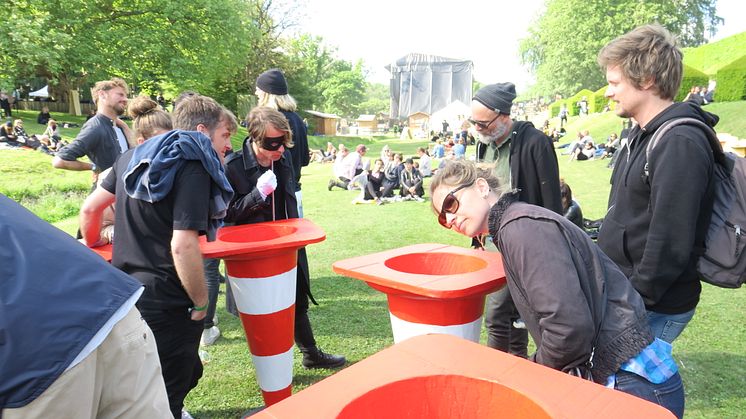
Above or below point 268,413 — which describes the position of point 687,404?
below

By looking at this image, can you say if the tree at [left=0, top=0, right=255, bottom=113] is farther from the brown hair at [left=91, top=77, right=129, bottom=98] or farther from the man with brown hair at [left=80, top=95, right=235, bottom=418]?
the man with brown hair at [left=80, top=95, right=235, bottom=418]

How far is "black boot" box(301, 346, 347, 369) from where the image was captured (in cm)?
350

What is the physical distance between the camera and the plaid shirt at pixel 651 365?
148 cm

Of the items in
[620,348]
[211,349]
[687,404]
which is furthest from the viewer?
[211,349]

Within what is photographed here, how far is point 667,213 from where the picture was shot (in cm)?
174

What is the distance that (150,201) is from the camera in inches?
77.0

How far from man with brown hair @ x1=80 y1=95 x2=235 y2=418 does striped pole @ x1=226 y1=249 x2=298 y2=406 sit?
1.35ft

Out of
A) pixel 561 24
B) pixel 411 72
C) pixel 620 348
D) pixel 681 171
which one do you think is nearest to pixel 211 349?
pixel 620 348

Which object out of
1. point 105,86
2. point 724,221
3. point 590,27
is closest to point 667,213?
point 724,221

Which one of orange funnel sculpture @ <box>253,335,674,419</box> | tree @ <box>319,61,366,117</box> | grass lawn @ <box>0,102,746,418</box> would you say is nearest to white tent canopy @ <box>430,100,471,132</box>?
tree @ <box>319,61,366,117</box>

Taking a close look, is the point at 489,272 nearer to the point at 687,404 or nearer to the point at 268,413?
the point at 268,413

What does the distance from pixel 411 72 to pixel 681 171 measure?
227ft

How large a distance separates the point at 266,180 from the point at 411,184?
960 cm

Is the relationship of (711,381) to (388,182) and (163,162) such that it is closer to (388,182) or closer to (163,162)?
(163,162)
